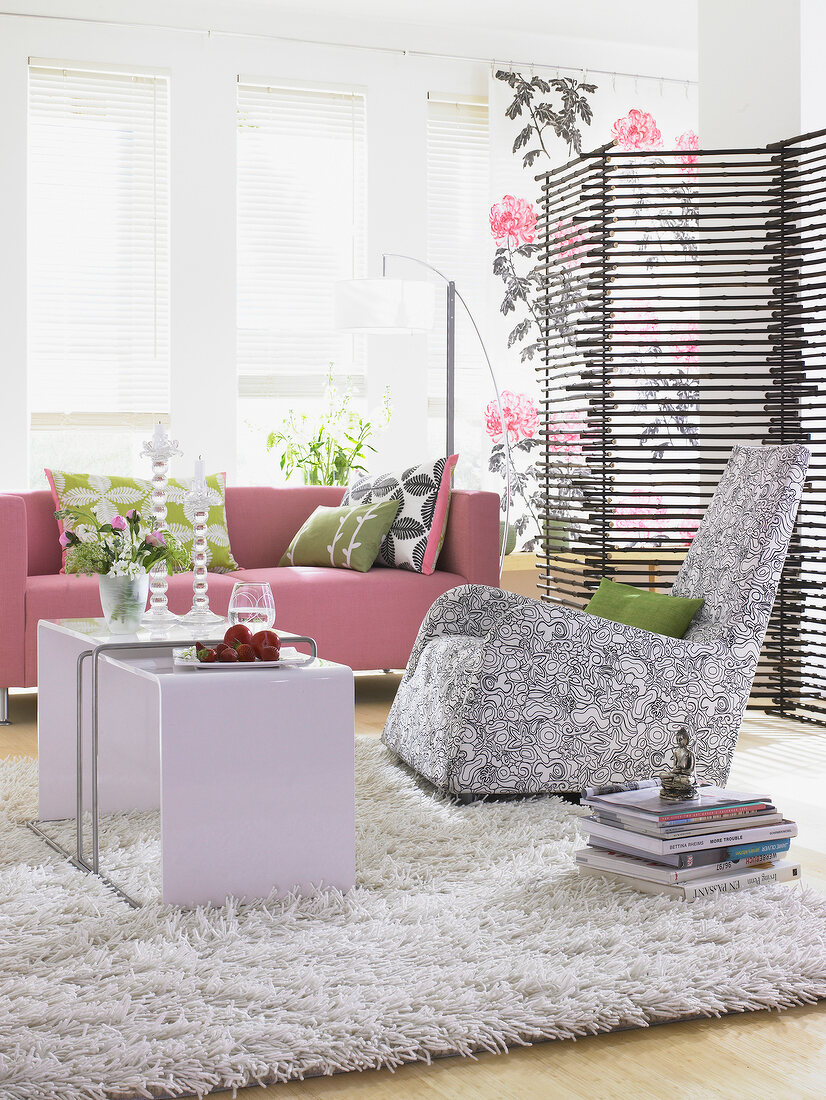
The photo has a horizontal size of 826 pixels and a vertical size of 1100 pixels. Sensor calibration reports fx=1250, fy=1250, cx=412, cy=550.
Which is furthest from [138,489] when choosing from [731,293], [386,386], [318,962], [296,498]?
[318,962]

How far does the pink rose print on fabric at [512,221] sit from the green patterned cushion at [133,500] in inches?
108

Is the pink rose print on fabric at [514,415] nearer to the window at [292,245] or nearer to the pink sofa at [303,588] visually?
the window at [292,245]

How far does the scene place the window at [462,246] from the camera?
6.93 meters

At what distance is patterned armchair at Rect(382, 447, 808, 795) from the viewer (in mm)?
3217

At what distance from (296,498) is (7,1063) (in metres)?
3.88

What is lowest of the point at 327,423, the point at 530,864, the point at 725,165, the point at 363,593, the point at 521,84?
the point at 530,864

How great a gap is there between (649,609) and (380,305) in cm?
236

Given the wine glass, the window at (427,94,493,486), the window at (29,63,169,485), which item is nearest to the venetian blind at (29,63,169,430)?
the window at (29,63,169,485)

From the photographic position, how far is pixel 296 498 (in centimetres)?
548

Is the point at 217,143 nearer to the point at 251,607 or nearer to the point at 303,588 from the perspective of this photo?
the point at 303,588

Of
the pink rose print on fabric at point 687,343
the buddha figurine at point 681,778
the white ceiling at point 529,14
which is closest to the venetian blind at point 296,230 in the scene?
the white ceiling at point 529,14

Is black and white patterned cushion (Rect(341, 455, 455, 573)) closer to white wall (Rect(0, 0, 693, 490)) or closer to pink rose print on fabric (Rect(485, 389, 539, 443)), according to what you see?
white wall (Rect(0, 0, 693, 490))

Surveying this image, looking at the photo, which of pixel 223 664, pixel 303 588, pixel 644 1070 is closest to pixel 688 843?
pixel 644 1070

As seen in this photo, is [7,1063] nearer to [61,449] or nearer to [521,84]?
[61,449]
